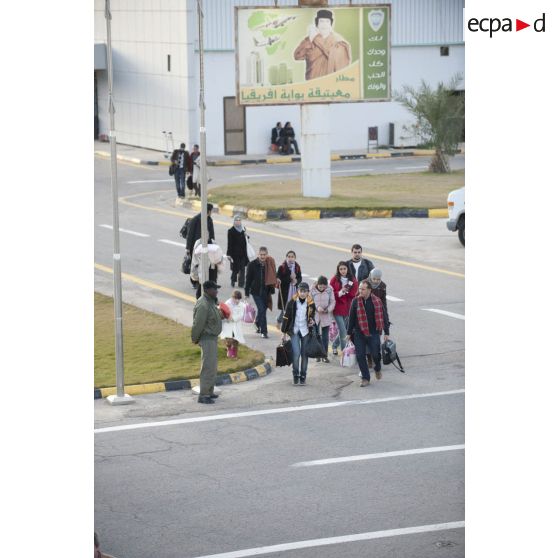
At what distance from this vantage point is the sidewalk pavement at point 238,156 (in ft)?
146

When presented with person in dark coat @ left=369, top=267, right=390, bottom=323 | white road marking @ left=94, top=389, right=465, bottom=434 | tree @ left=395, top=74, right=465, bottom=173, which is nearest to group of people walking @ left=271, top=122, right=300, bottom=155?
tree @ left=395, top=74, right=465, bottom=173

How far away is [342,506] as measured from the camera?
1210 centimetres

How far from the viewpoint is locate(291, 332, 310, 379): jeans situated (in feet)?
56.3

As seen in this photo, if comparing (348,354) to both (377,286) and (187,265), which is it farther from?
(187,265)

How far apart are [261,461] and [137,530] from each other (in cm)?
246

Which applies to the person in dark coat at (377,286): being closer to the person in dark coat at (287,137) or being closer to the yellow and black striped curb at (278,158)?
the yellow and black striped curb at (278,158)

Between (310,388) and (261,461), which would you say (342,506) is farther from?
(310,388)

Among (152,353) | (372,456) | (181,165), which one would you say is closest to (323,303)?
(152,353)

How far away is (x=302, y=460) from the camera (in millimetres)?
13781

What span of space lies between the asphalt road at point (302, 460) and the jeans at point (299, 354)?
22cm

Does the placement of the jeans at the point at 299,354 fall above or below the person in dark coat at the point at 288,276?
below

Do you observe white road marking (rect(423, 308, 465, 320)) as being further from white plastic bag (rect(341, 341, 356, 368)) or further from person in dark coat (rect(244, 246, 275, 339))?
white plastic bag (rect(341, 341, 356, 368))

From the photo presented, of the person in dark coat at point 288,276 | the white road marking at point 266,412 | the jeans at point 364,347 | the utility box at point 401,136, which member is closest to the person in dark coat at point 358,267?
the person in dark coat at point 288,276

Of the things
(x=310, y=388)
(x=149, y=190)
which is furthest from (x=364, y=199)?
(x=310, y=388)
